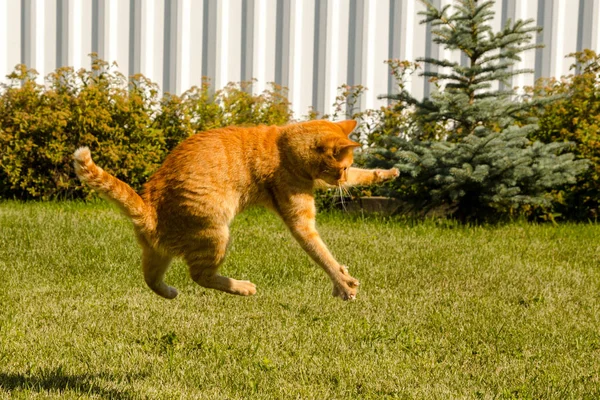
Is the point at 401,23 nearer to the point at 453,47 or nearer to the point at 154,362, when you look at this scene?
the point at 453,47

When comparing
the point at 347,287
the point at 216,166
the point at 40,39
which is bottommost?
the point at 347,287

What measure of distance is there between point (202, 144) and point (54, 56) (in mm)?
7258

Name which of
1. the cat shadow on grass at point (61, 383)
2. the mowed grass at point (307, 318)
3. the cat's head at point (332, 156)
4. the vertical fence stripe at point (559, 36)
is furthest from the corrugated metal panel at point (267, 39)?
the cat's head at point (332, 156)

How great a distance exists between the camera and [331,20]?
10.2m

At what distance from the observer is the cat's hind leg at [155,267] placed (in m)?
3.80

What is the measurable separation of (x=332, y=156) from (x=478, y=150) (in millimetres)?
4289

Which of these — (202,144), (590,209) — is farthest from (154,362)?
(590,209)

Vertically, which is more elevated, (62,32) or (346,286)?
(62,32)

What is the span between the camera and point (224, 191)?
359 cm

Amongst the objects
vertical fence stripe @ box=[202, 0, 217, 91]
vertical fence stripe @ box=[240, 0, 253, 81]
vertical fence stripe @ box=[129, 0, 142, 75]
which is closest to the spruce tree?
vertical fence stripe @ box=[240, 0, 253, 81]

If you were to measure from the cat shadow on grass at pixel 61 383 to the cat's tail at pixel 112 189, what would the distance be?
101 cm

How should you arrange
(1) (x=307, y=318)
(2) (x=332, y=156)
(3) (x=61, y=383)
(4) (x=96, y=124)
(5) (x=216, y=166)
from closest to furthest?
(5) (x=216, y=166), (2) (x=332, y=156), (3) (x=61, y=383), (1) (x=307, y=318), (4) (x=96, y=124)

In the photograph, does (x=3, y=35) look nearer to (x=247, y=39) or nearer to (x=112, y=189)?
(x=247, y=39)

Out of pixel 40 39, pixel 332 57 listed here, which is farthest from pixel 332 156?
pixel 40 39
